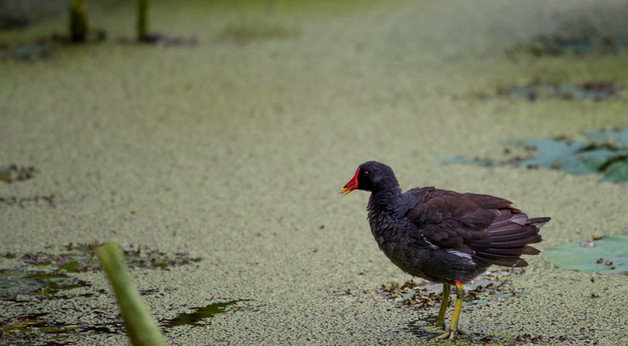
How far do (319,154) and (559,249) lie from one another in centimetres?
142

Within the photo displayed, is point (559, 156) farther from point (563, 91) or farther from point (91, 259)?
point (91, 259)

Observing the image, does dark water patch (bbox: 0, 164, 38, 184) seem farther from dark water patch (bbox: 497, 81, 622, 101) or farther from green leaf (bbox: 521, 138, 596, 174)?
dark water patch (bbox: 497, 81, 622, 101)

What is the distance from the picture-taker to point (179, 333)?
1948 mm

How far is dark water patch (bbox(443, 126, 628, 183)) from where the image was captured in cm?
315

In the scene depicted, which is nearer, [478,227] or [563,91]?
[478,227]

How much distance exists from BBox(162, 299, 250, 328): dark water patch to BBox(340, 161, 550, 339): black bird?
0.48m

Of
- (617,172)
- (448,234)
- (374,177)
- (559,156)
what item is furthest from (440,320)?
(559,156)

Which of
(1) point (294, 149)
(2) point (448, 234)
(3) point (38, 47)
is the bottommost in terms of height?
(2) point (448, 234)

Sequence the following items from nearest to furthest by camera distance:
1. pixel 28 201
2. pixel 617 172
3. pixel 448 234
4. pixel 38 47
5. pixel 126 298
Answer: pixel 126 298 → pixel 448 234 → pixel 28 201 → pixel 617 172 → pixel 38 47

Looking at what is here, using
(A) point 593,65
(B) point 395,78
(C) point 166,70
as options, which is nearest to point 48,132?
A: (C) point 166,70

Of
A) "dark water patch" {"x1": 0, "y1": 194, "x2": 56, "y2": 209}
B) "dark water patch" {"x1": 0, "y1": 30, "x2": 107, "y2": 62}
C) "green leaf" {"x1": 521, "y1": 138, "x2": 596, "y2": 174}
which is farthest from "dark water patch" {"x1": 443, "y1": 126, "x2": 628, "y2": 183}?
"dark water patch" {"x1": 0, "y1": 30, "x2": 107, "y2": 62}

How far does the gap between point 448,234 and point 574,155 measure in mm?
1637

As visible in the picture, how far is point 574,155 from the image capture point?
10.8 ft

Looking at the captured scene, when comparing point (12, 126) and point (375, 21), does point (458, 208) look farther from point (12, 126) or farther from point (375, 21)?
point (375, 21)
